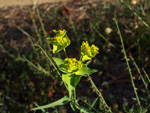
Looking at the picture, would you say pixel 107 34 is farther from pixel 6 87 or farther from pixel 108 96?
pixel 6 87

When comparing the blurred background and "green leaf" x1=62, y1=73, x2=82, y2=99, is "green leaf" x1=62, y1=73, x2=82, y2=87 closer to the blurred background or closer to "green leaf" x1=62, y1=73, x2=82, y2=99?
"green leaf" x1=62, y1=73, x2=82, y2=99

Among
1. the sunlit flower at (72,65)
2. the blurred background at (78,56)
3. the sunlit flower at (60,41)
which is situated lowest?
the blurred background at (78,56)

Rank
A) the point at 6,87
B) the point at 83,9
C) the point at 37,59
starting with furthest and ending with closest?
the point at 83,9
the point at 37,59
the point at 6,87

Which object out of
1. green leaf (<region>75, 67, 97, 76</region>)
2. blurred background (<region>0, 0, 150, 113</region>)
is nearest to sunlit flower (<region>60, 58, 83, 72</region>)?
green leaf (<region>75, 67, 97, 76</region>)

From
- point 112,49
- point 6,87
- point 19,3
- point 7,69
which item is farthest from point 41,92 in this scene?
point 19,3

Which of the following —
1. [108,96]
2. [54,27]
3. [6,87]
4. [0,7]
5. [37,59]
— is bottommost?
[108,96]

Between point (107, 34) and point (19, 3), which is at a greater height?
point (19, 3)

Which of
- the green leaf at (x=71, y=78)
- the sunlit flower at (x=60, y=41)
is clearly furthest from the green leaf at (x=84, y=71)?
the sunlit flower at (x=60, y=41)

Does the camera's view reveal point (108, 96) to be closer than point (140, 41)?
Yes

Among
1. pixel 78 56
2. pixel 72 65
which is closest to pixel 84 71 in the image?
pixel 72 65

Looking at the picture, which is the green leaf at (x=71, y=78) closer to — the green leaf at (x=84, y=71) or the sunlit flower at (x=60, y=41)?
the green leaf at (x=84, y=71)
